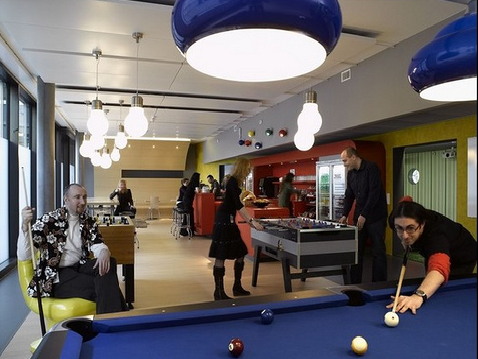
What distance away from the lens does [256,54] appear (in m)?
1.34

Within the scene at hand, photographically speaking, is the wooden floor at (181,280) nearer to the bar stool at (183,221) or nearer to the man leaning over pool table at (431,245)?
the bar stool at (183,221)

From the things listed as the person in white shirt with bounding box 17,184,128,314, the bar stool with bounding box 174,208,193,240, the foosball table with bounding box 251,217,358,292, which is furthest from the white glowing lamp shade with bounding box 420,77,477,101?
the bar stool with bounding box 174,208,193,240

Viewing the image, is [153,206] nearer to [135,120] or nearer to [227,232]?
[227,232]

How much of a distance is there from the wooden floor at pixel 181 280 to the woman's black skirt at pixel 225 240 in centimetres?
57

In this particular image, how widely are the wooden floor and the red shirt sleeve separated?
2633 mm

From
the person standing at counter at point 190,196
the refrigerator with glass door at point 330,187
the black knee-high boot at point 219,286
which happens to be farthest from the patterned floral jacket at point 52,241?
the person standing at counter at point 190,196

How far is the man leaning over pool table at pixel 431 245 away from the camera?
213cm

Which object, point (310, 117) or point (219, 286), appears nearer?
point (310, 117)

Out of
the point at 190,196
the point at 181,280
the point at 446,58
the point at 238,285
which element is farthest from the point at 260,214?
the point at 446,58

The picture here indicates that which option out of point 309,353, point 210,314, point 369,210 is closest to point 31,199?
point 369,210

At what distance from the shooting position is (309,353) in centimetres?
150

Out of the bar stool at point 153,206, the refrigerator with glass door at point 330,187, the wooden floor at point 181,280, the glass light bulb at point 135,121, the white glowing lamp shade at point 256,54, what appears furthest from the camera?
the bar stool at point 153,206

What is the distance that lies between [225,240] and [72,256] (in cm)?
173

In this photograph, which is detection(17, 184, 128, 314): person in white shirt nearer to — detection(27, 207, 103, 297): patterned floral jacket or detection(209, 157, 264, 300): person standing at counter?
detection(27, 207, 103, 297): patterned floral jacket
